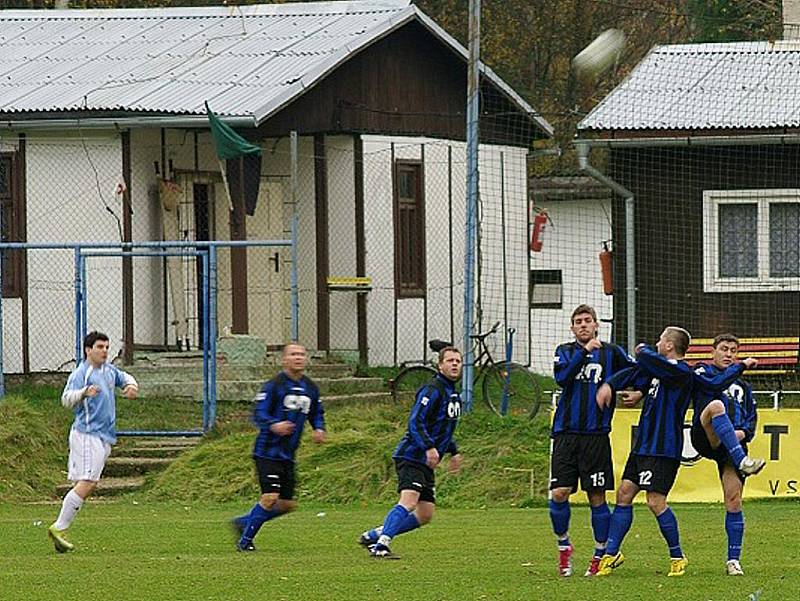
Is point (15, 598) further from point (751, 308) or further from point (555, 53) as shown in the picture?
point (555, 53)

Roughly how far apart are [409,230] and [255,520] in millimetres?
13723

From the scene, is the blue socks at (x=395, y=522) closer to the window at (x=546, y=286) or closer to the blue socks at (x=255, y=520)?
the blue socks at (x=255, y=520)

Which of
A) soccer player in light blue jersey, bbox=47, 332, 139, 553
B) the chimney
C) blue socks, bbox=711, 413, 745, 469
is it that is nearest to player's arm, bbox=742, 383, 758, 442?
blue socks, bbox=711, 413, 745, 469

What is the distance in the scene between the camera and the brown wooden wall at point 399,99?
88.0 feet

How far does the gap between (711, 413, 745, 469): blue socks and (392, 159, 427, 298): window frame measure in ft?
50.0

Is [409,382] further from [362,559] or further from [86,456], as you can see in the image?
[362,559]

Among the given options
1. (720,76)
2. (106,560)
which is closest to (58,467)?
(106,560)

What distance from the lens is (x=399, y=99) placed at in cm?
2856

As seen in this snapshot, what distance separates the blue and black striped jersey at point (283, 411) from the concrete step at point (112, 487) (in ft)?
22.2

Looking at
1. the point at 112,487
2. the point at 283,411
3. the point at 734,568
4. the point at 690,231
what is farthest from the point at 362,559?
the point at 690,231

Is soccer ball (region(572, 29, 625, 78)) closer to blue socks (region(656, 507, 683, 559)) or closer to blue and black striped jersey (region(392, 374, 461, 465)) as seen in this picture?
blue and black striped jersey (region(392, 374, 461, 465))

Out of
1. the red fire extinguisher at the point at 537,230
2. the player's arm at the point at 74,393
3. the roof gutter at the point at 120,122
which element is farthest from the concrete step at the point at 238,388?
the player's arm at the point at 74,393

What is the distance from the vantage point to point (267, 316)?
89.6 feet

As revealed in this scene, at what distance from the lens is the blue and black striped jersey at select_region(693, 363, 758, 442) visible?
12.9 metres
